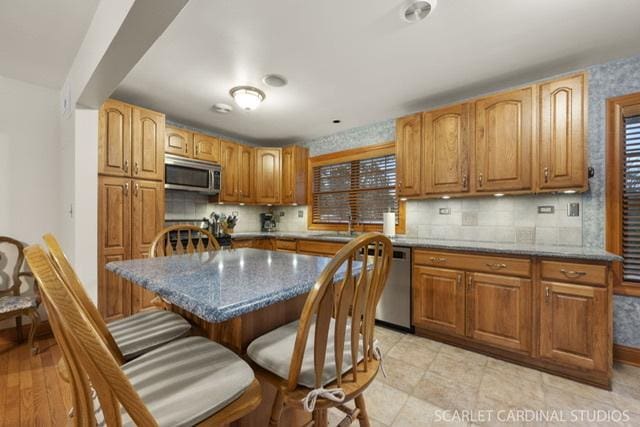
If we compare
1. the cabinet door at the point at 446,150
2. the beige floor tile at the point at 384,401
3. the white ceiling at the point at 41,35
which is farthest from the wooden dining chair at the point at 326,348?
the white ceiling at the point at 41,35

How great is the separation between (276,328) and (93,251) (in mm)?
2050

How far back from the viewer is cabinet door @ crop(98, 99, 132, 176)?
2463mm

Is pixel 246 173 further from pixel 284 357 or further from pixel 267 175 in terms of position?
pixel 284 357

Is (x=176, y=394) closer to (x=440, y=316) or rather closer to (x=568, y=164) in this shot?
A: (x=440, y=316)

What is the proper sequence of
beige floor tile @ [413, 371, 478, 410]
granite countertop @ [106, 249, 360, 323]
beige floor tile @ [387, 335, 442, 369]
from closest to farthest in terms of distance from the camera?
granite countertop @ [106, 249, 360, 323], beige floor tile @ [413, 371, 478, 410], beige floor tile @ [387, 335, 442, 369]

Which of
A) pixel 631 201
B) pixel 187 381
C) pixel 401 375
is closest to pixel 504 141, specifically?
pixel 631 201

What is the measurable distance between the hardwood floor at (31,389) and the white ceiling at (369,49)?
2346mm

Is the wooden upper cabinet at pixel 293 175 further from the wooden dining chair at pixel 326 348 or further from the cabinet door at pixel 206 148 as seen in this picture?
the wooden dining chair at pixel 326 348

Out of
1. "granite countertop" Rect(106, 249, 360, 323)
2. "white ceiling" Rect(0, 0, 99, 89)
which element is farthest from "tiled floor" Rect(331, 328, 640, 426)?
"white ceiling" Rect(0, 0, 99, 89)

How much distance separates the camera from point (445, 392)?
1750mm

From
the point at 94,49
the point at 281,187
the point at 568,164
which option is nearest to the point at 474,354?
the point at 568,164

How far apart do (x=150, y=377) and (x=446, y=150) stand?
107 inches

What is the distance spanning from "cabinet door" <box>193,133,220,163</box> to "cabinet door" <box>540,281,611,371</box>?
3.59 meters

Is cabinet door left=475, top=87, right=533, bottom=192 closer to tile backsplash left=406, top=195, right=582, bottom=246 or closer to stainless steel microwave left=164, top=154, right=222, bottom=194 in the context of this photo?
tile backsplash left=406, top=195, right=582, bottom=246
